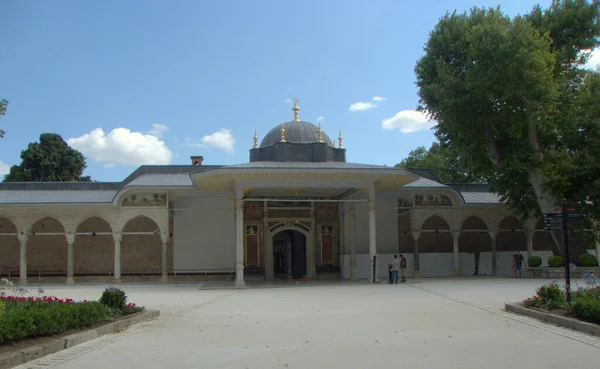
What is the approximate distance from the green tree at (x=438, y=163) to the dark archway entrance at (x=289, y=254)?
51.2 ft

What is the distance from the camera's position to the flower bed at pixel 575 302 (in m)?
9.05

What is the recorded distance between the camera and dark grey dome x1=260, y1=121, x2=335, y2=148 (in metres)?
27.9

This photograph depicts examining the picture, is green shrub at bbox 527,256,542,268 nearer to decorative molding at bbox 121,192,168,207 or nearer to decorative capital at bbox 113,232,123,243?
decorative molding at bbox 121,192,168,207

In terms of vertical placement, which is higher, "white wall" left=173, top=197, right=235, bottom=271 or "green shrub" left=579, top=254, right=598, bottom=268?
"white wall" left=173, top=197, right=235, bottom=271

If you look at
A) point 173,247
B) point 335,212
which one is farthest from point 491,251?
point 173,247

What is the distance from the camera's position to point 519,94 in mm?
20531

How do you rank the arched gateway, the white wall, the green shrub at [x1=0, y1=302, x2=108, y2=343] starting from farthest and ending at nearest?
the white wall
the arched gateway
the green shrub at [x1=0, y1=302, x2=108, y2=343]

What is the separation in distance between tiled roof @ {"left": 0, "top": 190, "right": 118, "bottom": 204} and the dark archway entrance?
8.34m

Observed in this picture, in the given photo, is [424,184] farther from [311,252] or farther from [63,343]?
[63,343]

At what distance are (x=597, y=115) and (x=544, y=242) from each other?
378 inches

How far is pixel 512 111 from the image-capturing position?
21.5m

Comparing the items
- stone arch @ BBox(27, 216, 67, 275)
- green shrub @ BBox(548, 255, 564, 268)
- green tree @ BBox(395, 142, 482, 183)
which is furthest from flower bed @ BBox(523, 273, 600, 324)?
green tree @ BBox(395, 142, 482, 183)

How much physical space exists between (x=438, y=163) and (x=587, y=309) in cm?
3951

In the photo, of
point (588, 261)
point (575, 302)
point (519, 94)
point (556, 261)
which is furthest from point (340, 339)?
point (588, 261)
